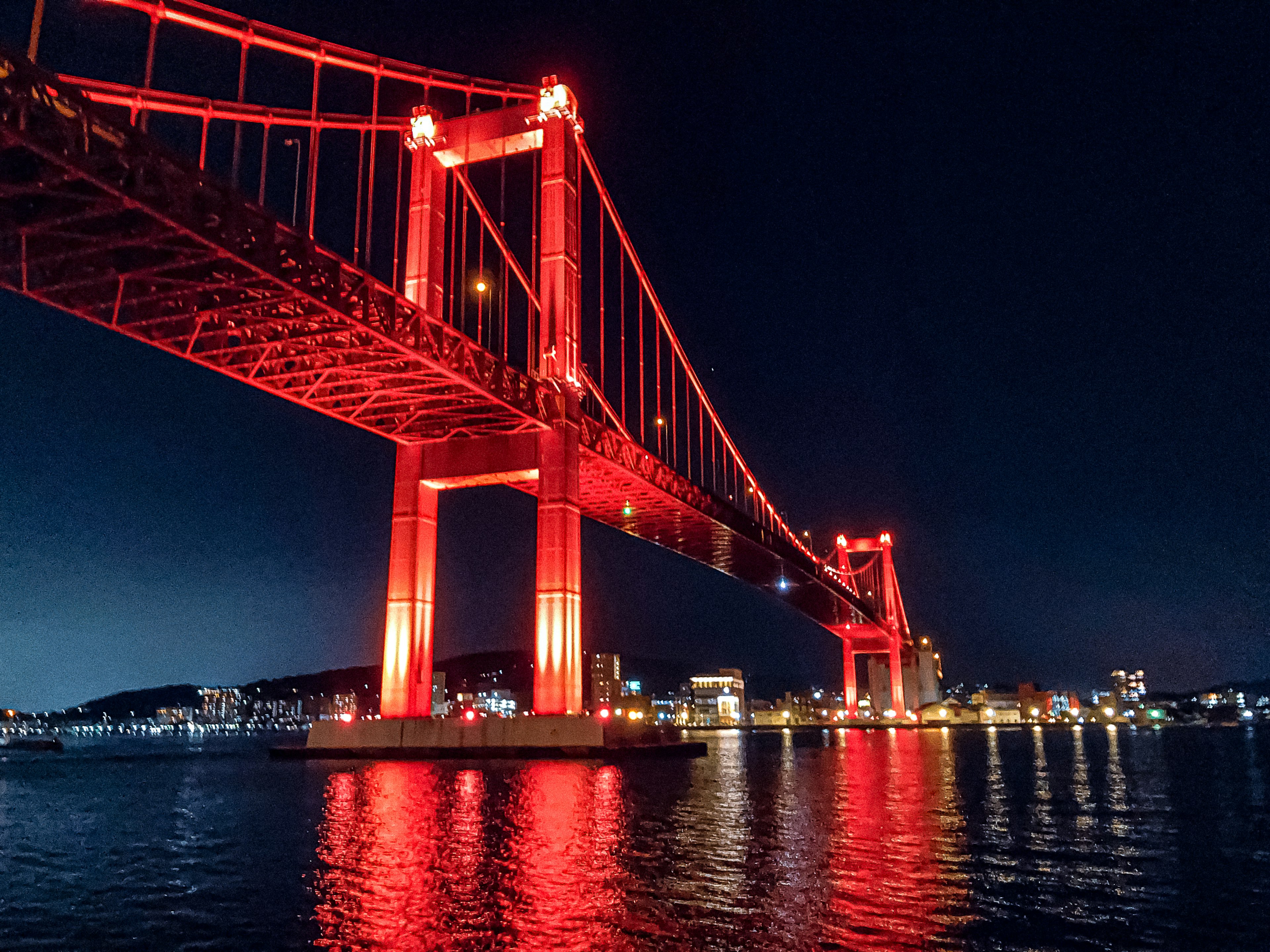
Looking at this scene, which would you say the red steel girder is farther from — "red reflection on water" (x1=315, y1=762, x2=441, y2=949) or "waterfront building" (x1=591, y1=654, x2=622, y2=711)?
"waterfront building" (x1=591, y1=654, x2=622, y2=711)

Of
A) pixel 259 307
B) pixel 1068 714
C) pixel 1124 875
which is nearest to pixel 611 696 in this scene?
pixel 1068 714

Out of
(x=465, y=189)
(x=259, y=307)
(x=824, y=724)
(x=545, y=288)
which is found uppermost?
(x=465, y=189)

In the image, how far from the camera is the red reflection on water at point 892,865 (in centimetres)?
716

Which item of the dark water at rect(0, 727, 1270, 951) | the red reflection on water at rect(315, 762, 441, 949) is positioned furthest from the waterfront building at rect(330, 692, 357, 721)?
the red reflection on water at rect(315, 762, 441, 949)

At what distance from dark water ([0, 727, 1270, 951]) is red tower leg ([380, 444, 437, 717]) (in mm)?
9909

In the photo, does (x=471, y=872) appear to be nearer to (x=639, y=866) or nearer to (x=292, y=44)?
(x=639, y=866)

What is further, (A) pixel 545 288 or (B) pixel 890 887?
(A) pixel 545 288

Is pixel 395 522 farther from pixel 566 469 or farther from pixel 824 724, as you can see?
pixel 824 724

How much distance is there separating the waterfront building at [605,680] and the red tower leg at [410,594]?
191ft

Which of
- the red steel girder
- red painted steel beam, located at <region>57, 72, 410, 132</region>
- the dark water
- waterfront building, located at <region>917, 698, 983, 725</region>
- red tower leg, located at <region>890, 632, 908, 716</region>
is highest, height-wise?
red painted steel beam, located at <region>57, 72, 410, 132</region>

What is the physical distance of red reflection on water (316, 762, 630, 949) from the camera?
7.05 m

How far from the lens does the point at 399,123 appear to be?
3409 cm

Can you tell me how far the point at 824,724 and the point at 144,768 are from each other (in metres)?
85.7

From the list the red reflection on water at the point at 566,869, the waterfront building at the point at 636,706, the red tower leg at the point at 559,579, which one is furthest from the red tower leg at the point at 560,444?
the waterfront building at the point at 636,706
